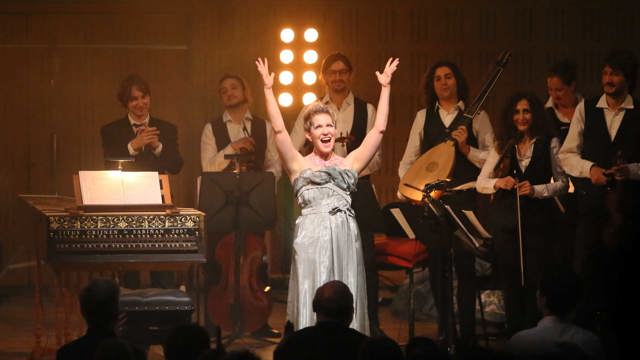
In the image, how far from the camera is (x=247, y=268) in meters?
7.67

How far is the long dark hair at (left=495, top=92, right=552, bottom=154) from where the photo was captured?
7.16 meters

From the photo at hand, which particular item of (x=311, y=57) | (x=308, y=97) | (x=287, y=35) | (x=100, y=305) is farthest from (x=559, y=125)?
(x=100, y=305)

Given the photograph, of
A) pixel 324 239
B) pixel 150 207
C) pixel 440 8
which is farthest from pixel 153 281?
pixel 440 8

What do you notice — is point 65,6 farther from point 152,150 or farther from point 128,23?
point 152,150

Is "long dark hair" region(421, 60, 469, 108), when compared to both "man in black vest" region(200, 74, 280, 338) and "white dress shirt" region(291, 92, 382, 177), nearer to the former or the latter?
"white dress shirt" region(291, 92, 382, 177)

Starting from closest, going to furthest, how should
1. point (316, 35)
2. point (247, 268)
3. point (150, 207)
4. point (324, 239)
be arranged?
point (324, 239)
point (150, 207)
point (247, 268)
point (316, 35)

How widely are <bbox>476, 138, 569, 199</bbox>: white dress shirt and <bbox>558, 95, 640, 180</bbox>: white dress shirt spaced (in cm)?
6

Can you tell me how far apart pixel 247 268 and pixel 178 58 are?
11.3ft

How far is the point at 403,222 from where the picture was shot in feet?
24.7

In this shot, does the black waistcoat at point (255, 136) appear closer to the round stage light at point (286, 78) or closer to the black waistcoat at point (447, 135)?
the black waistcoat at point (447, 135)

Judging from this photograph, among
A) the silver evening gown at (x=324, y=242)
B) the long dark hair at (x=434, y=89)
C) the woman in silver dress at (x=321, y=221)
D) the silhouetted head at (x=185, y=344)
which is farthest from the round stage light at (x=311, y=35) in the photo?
the silhouetted head at (x=185, y=344)

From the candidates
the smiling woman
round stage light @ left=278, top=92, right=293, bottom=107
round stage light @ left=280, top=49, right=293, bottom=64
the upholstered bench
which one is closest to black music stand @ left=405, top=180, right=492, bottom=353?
the smiling woman

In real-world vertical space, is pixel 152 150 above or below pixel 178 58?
below

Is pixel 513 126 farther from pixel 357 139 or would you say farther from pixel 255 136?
pixel 255 136
